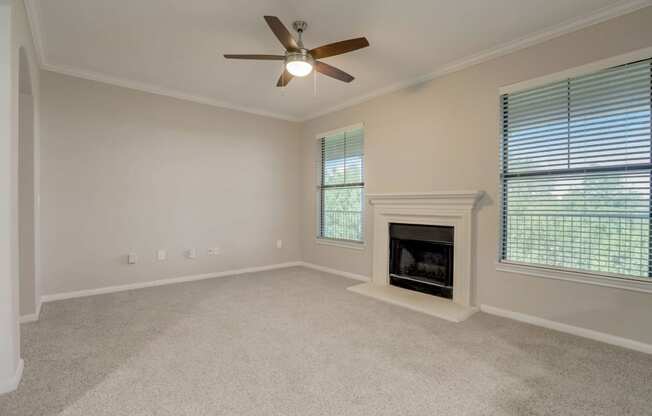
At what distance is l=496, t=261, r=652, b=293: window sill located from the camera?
97.3 inches

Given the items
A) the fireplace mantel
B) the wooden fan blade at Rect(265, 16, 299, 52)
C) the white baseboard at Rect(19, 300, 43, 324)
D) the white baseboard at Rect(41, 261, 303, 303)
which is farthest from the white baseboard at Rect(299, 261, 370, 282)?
the white baseboard at Rect(19, 300, 43, 324)

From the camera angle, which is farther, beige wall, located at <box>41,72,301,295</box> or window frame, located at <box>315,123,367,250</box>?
window frame, located at <box>315,123,367,250</box>

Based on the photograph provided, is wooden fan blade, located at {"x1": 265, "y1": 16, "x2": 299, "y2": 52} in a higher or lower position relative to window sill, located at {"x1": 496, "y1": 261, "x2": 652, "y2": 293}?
higher

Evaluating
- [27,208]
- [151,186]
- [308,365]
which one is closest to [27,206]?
[27,208]

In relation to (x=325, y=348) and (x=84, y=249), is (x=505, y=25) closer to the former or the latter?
(x=325, y=348)

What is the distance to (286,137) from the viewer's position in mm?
5629

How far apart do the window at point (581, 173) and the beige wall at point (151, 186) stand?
138 inches

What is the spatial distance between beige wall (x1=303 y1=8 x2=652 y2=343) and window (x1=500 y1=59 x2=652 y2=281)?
0.15m

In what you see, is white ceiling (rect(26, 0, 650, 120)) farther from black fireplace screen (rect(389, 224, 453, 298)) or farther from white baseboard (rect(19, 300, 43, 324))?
white baseboard (rect(19, 300, 43, 324))

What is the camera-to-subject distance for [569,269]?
280 centimetres

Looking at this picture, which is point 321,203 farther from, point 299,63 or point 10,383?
point 10,383

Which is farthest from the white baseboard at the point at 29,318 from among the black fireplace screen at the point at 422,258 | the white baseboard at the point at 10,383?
the black fireplace screen at the point at 422,258

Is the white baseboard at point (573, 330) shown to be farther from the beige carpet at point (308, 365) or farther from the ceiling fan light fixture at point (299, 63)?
the ceiling fan light fixture at point (299, 63)

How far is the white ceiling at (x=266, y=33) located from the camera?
2.51m
